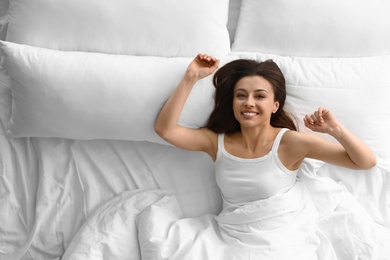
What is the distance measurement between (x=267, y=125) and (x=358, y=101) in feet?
0.96

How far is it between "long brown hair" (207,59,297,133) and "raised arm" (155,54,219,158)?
5 centimetres

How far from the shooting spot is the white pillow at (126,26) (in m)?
1.74

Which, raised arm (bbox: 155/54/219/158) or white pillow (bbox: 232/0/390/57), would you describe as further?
white pillow (bbox: 232/0/390/57)

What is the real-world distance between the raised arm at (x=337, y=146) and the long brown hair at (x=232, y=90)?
0.10 m

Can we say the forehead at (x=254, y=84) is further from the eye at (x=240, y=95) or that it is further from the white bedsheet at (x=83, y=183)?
the white bedsheet at (x=83, y=183)

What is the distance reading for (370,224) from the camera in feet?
5.44

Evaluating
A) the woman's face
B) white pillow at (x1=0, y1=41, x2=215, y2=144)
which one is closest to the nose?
the woman's face

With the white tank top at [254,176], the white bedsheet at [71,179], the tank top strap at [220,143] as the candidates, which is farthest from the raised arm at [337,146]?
the white bedsheet at [71,179]

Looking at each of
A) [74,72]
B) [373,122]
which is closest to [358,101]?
[373,122]

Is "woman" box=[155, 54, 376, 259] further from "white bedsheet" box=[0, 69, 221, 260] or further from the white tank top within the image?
"white bedsheet" box=[0, 69, 221, 260]

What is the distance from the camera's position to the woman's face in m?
1.60

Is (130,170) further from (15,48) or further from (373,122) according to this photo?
(373,122)

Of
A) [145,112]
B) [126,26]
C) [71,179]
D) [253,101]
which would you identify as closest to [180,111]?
[145,112]

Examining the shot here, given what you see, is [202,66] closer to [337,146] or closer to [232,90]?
[232,90]
